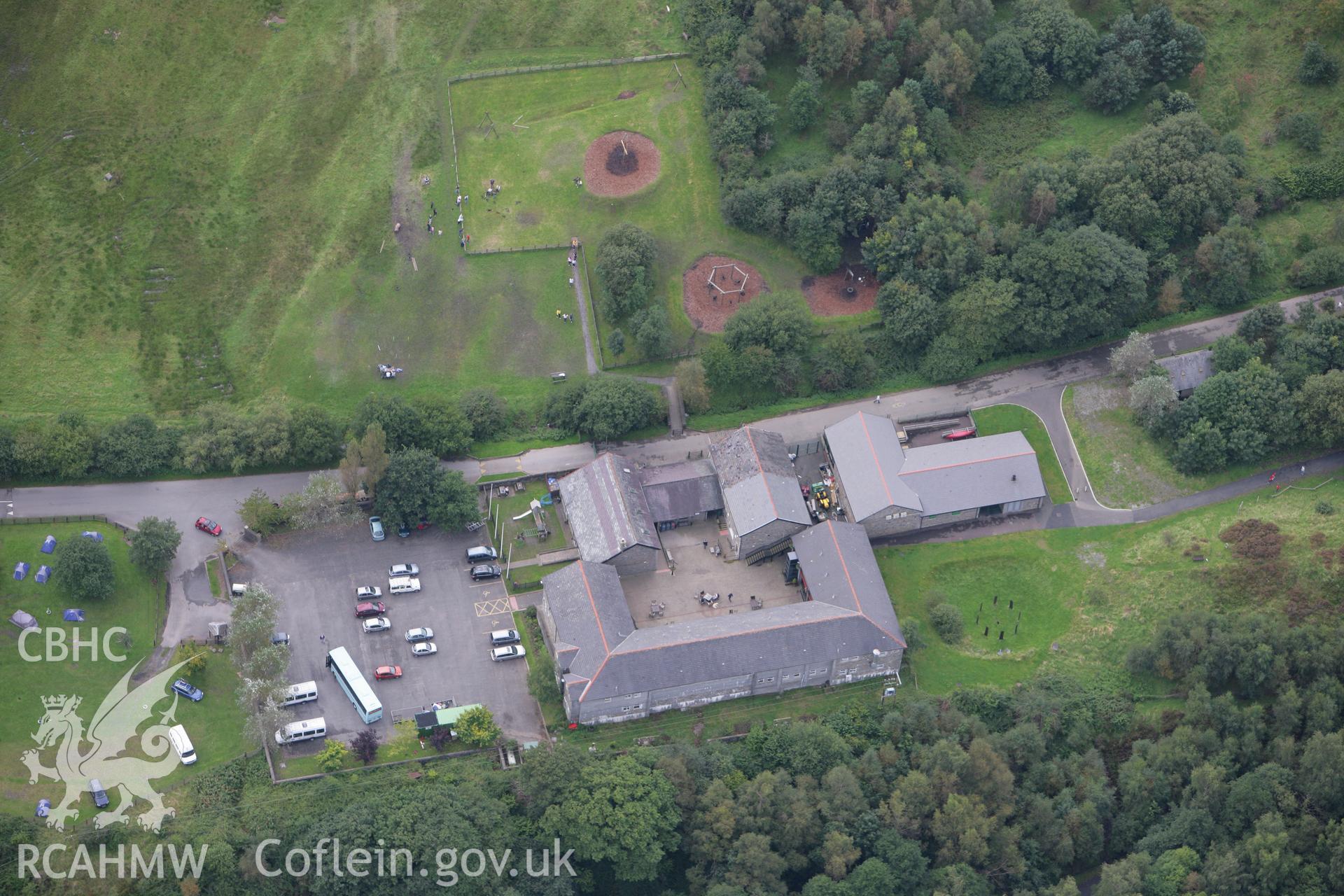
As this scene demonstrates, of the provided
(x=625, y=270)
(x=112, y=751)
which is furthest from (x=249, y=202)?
(x=112, y=751)

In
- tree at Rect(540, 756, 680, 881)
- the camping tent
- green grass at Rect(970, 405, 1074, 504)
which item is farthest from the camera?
green grass at Rect(970, 405, 1074, 504)

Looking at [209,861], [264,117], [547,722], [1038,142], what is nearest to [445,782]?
[547,722]

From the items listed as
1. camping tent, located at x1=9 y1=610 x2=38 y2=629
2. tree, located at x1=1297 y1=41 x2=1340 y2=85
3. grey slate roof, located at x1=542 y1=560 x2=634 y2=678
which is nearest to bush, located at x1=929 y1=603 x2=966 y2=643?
grey slate roof, located at x1=542 y1=560 x2=634 y2=678

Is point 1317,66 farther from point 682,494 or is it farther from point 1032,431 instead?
point 682,494

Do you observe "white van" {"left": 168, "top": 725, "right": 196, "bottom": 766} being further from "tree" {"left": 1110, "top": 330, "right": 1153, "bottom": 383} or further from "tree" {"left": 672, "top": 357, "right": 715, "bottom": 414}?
"tree" {"left": 1110, "top": 330, "right": 1153, "bottom": 383}

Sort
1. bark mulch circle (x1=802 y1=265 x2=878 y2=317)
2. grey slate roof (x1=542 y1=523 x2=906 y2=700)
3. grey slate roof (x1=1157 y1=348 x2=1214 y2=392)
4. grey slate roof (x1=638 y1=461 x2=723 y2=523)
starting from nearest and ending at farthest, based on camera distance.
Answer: grey slate roof (x1=542 y1=523 x2=906 y2=700), grey slate roof (x1=638 y1=461 x2=723 y2=523), grey slate roof (x1=1157 y1=348 x2=1214 y2=392), bark mulch circle (x1=802 y1=265 x2=878 y2=317)

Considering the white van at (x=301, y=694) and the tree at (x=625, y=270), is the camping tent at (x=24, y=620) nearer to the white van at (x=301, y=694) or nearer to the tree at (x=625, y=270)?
the white van at (x=301, y=694)

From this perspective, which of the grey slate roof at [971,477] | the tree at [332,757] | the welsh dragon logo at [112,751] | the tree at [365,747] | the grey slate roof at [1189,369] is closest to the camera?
the welsh dragon logo at [112,751]

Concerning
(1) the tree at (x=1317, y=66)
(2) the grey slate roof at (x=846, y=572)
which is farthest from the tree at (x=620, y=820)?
(1) the tree at (x=1317, y=66)
